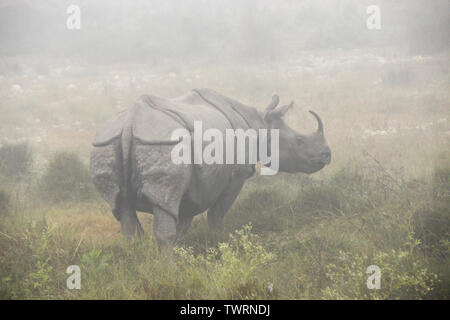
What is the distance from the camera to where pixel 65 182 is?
6363mm

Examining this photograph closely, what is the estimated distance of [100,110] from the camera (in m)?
11.9

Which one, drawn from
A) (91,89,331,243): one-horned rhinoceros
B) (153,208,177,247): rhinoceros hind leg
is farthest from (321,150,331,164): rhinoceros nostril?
(153,208,177,247): rhinoceros hind leg

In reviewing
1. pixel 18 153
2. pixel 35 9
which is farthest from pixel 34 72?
pixel 18 153

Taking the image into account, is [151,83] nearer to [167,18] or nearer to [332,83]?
[332,83]

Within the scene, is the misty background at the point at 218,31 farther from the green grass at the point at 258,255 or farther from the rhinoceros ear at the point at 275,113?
the green grass at the point at 258,255

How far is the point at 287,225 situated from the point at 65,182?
358 centimetres

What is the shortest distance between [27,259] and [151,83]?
12202 millimetres

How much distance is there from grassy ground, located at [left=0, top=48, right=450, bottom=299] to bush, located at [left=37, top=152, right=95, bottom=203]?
25 millimetres

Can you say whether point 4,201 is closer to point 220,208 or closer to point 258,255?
point 220,208

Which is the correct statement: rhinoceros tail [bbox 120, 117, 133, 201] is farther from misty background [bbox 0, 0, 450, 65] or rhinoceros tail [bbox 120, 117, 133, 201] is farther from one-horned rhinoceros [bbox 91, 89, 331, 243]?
misty background [bbox 0, 0, 450, 65]

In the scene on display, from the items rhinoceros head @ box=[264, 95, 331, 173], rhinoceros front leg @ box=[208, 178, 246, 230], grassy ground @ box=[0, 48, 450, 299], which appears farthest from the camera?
rhinoceros head @ box=[264, 95, 331, 173]

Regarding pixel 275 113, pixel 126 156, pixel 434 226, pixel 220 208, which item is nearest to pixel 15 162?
pixel 220 208

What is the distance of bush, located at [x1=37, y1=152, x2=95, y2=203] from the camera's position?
6.19 m
